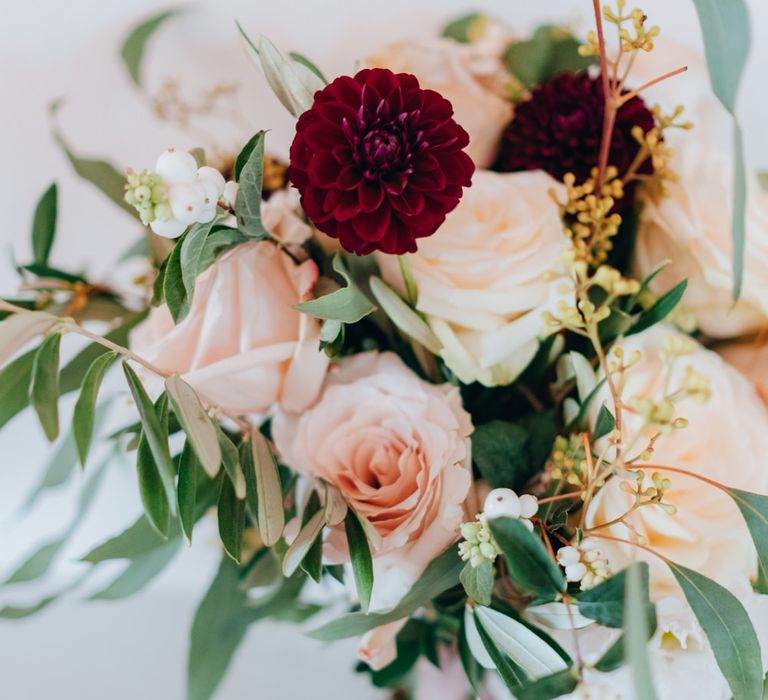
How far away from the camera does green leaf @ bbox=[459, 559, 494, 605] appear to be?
37cm

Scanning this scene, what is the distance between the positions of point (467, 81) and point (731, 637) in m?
0.41

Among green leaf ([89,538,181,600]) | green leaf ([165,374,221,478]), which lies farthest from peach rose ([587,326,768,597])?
green leaf ([89,538,181,600])

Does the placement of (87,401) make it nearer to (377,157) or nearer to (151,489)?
(151,489)

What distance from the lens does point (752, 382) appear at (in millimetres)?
518

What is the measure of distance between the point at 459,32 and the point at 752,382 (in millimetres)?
405

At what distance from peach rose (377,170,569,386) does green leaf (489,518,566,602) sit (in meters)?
0.12

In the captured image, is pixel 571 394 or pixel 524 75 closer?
pixel 571 394

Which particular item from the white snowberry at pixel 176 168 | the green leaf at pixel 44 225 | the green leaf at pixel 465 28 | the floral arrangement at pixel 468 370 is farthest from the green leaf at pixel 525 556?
the green leaf at pixel 465 28

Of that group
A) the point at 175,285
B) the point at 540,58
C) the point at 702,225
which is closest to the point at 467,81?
the point at 540,58

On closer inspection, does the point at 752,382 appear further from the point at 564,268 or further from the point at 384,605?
the point at 384,605

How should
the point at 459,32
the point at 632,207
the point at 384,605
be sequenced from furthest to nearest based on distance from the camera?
the point at 459,32
the point at 632,207
the point at 384,605

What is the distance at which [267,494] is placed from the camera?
0.40 meters

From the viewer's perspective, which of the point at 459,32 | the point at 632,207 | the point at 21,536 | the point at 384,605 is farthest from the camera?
the point at 21,536

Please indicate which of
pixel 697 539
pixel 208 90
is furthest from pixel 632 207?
pixel 208 90
